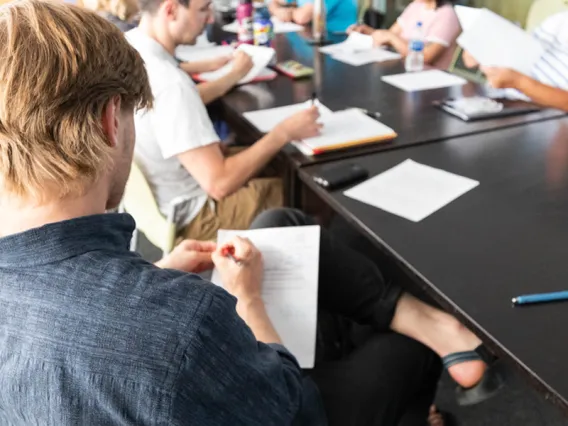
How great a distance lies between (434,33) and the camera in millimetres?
2523

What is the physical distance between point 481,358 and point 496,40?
0.99 metres

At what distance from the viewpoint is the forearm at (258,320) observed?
994mm

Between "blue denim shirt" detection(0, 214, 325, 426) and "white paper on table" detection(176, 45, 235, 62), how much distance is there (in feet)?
6.06

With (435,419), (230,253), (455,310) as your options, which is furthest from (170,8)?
(435,419)

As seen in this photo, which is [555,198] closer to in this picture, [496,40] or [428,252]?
[428,252]

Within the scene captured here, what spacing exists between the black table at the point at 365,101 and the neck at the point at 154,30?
0.28m

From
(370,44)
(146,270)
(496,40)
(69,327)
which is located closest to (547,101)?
(496,40)

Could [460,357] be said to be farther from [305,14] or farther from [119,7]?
[305,14]

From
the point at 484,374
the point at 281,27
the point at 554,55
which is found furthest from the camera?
the point at 281,27

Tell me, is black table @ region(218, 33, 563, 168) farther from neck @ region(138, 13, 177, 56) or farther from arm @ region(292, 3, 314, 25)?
arm @ region(292, 3, 314, 25)

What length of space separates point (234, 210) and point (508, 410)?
0.95 m

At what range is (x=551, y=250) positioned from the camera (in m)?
0.98

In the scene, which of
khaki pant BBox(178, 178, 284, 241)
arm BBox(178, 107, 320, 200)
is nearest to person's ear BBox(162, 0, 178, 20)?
arm BBox(178, 107, 320, 200)

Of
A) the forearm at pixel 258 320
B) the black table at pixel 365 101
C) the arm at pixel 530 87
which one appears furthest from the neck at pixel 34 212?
the arm at pixel 530 87
